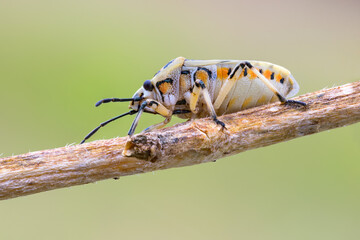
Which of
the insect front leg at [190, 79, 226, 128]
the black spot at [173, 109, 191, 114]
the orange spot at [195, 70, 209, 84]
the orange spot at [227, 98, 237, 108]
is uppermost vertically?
the orange spot at [195, 70, 209, 84]

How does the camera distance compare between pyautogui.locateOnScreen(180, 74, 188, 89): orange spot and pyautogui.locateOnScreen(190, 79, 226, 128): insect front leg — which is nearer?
pyautogui.locateOnScreen(190, 79, 226, 128): insect front leg

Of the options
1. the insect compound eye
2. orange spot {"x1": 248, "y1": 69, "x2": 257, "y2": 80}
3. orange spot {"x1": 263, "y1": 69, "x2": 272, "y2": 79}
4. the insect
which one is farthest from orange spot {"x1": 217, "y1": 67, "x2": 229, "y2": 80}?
the insect compound eye

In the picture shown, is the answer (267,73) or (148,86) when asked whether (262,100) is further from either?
(148,86)

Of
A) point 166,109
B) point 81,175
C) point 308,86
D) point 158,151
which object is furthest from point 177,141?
point 308,86

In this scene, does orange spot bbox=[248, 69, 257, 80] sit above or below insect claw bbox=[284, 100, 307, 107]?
above

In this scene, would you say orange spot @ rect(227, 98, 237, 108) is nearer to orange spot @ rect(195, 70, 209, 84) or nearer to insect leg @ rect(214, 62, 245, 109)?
insect leg @ rect(214, 62, 245, 109)

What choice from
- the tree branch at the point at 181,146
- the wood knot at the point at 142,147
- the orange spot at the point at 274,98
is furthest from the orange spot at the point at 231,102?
the wood knot at the point at 142,147

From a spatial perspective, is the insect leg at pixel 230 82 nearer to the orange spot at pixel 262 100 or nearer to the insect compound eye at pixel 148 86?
the orange spot at pixel 262 100
